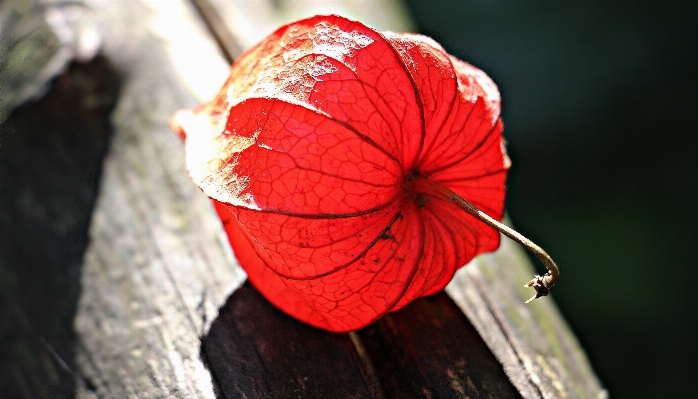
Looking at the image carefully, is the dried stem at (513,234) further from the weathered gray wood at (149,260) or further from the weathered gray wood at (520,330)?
the weathered gray wood at (149,260)

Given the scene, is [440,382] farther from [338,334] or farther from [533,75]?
[533,75]

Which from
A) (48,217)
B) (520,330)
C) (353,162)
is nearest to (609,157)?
(520,330)

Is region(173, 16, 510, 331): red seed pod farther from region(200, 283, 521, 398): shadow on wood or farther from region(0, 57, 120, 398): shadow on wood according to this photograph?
region(0, 57, 120, 398): shadow on wood

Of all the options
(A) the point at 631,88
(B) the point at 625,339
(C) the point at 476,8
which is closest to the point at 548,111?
(A) the point at 631,88

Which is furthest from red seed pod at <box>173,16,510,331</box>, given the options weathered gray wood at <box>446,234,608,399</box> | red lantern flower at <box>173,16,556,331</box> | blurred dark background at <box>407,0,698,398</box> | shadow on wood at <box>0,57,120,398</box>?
blurred dark background at <box>407,0,698,398</box>

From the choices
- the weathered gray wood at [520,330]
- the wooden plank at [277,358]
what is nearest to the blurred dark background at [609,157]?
the weathered gray wood at [520,330]

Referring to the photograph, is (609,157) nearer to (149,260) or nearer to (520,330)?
(520,330)
